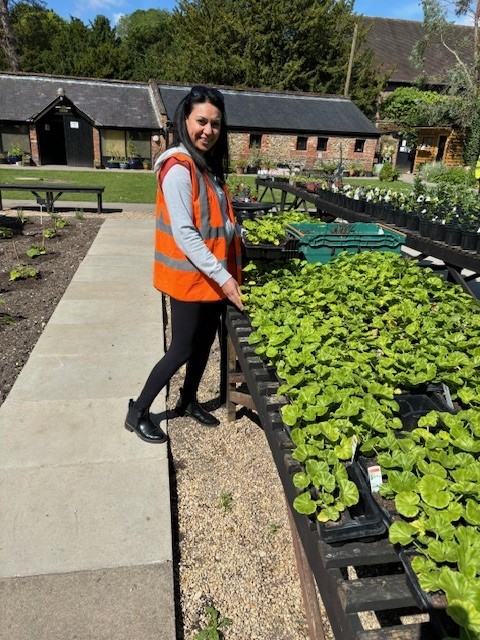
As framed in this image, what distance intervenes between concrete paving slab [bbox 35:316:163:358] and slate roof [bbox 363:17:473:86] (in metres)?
44.4

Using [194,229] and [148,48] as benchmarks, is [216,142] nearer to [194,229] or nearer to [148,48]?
[194,229]

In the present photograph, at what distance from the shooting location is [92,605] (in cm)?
208

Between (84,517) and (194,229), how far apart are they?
1.63 metres

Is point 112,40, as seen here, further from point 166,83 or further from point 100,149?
point 100,149

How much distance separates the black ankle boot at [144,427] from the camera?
321cm

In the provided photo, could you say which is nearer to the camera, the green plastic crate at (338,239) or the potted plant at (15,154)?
the green plastic crate at (338,239)

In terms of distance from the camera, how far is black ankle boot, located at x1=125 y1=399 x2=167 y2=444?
3214 millimetres

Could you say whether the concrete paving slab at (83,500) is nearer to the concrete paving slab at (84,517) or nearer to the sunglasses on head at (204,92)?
the concrete paving slab at (84,517)

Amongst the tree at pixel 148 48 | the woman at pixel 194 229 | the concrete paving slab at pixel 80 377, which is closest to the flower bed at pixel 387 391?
the woman at pixel 194 229

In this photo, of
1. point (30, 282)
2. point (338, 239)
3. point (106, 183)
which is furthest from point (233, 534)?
point (106, 183)

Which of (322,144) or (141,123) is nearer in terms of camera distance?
(141,123)

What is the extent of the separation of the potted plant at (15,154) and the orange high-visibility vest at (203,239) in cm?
2838

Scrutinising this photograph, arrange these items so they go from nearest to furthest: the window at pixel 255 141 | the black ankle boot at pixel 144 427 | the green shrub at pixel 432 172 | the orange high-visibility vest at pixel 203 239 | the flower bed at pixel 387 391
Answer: the flower bed at pixel 387 391
the orange high-visibility vest at pixel 203 239
the black ankle boot at pixel 144 427
the green shrub at pixel 432 172
the window at pixel 255 141

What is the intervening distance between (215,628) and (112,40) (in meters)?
53.7
